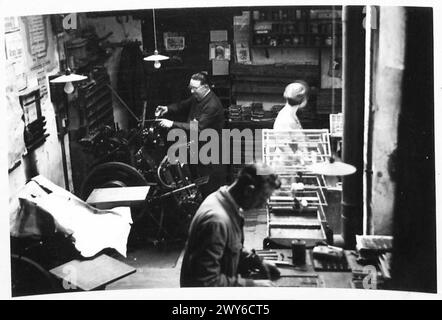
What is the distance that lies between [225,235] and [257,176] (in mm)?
410

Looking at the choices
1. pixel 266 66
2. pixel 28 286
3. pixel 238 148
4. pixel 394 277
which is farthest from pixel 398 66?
pixel 28 286

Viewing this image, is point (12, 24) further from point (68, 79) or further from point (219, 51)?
point (219, 51)

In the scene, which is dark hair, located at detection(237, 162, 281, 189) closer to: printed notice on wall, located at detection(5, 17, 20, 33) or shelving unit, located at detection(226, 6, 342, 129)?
shelving unit, located at detection(226, 6, 342, 129)

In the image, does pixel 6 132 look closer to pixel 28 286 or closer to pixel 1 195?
pixel 1 195

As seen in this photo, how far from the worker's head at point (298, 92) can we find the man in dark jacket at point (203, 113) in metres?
0.42

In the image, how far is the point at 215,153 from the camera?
3309 millimetres

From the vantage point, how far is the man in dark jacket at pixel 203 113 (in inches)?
129

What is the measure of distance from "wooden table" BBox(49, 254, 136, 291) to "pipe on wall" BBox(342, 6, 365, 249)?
140cm

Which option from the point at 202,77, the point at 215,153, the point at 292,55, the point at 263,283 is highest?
the point at 292,55

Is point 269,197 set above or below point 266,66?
below

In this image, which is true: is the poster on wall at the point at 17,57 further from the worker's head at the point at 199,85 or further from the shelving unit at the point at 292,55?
the shelving unit at the point at 292,55

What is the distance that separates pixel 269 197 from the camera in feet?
10.7

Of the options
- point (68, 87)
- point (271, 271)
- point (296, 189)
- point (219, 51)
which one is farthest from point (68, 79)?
point (271, 271)

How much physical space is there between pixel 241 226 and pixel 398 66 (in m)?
1.34
